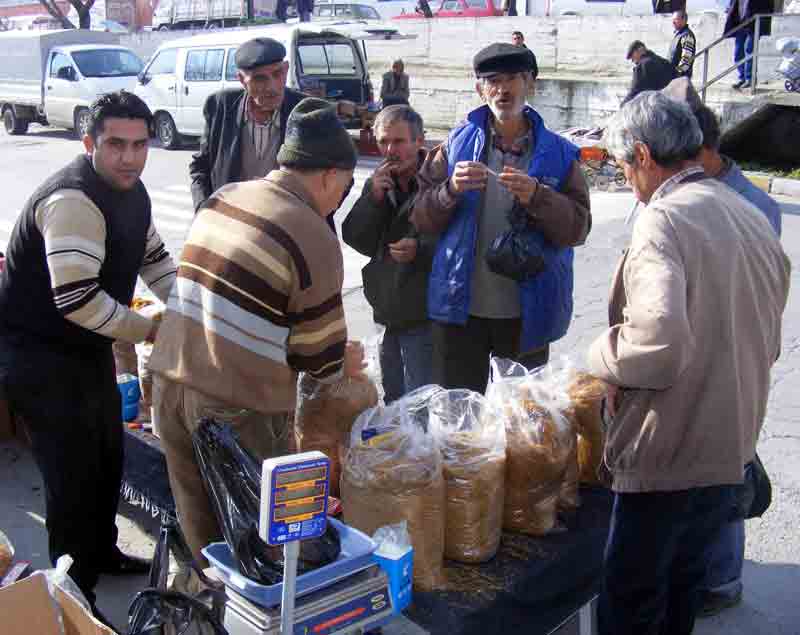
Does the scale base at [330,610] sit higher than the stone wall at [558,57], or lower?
lower

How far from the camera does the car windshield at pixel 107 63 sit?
18188 mm

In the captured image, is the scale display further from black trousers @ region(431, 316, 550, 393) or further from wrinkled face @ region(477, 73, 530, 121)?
wrinkled face @ region(477, 73, 530, 121)

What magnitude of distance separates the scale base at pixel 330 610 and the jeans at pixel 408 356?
1758 mm

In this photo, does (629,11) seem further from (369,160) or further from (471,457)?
(471,457)

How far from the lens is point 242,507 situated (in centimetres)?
216

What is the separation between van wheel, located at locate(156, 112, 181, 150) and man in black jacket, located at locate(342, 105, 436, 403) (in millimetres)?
13864

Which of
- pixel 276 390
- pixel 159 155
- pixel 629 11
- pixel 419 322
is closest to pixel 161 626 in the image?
pixel 276 390

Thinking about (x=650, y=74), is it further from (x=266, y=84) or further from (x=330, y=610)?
(x=330, y=610)

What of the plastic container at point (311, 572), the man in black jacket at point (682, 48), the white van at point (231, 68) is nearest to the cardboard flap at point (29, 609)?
the plastic container at point (311, 572)

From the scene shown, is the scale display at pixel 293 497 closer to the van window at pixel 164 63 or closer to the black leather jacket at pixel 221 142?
the black leather jacket at pixel 221 142

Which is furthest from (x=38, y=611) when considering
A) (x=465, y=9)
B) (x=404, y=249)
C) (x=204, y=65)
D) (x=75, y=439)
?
(x=465, y=9)

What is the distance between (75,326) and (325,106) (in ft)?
3.70

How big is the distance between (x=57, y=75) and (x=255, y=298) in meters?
18.4

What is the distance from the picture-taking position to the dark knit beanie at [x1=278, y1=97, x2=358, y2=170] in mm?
2361
